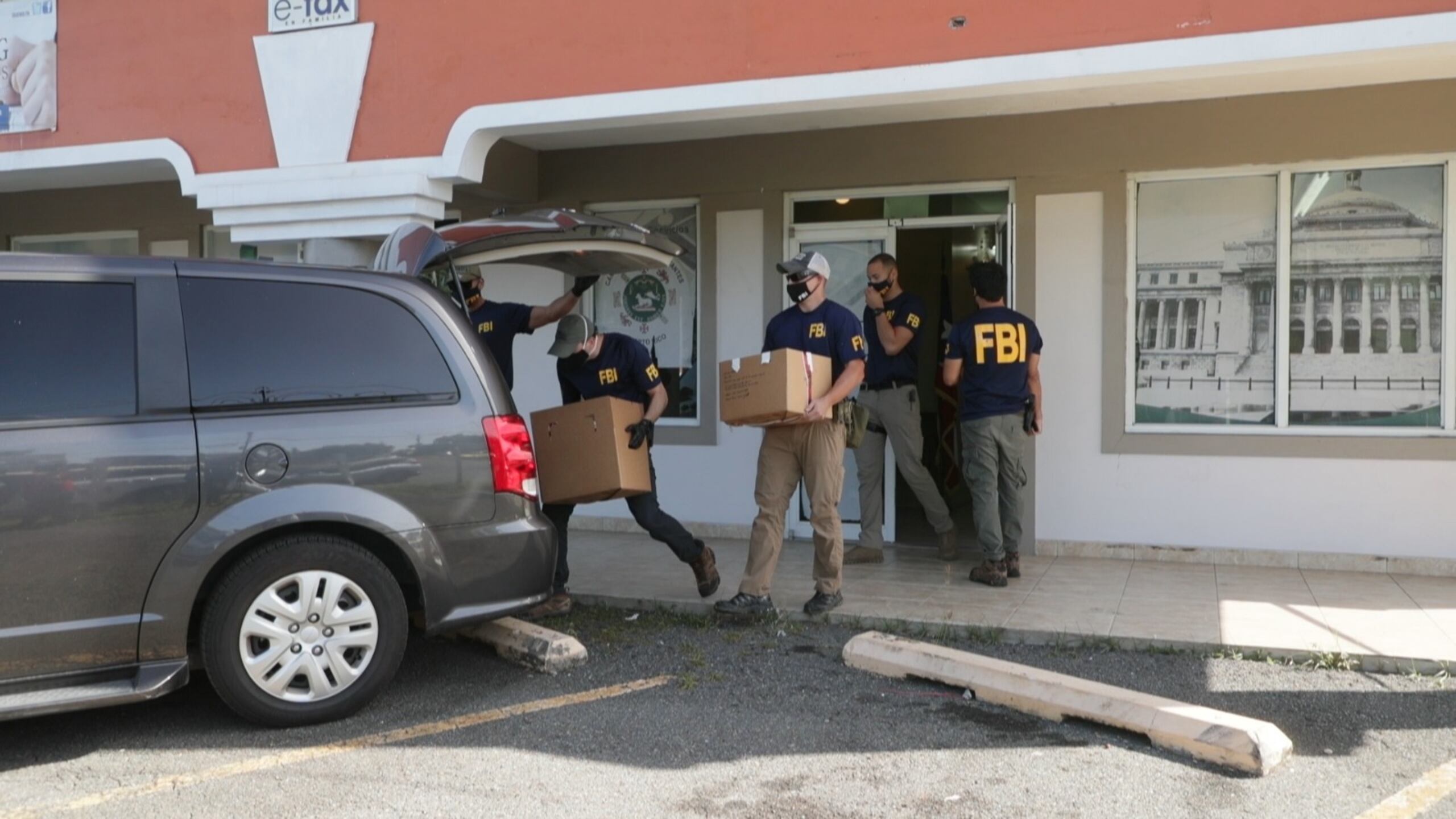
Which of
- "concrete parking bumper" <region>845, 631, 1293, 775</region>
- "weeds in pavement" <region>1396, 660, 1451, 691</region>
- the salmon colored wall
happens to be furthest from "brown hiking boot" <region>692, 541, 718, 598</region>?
"weeds in pavement" <region>1396, 660, 1451, 691</region>

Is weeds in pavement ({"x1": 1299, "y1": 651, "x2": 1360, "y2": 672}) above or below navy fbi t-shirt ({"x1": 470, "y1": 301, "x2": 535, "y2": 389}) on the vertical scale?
below

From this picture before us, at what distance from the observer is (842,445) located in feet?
20.3

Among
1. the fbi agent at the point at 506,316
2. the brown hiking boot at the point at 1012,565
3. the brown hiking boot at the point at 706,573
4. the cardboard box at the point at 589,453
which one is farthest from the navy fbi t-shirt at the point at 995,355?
the fbi agent at the point at 506,316

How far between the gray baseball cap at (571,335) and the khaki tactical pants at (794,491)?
1.06 meters

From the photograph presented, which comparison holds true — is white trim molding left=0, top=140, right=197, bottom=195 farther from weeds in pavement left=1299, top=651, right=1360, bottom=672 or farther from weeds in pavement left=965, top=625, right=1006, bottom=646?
weeds in pavement left=1299, top=651, right=1360, bottom=672

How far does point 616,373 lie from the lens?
632 cm

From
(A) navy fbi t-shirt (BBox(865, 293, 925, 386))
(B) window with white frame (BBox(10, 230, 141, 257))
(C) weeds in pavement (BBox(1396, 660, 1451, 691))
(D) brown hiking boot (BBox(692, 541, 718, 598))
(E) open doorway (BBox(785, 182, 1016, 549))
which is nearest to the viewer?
(C) weeds in pavement (BBox(1396, 660, 1451, 691))

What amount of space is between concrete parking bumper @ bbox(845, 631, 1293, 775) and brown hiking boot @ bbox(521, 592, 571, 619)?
1.67 m

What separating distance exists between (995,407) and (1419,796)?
3.53 m

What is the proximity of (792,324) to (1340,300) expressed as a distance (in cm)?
379

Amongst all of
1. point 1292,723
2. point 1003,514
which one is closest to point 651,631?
point 1003,514

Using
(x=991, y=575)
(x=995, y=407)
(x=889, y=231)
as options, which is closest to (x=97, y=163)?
(x=889, y=231)

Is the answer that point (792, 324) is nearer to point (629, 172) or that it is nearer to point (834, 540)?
point (834, 540)

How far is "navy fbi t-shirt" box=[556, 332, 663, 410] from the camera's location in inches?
249
